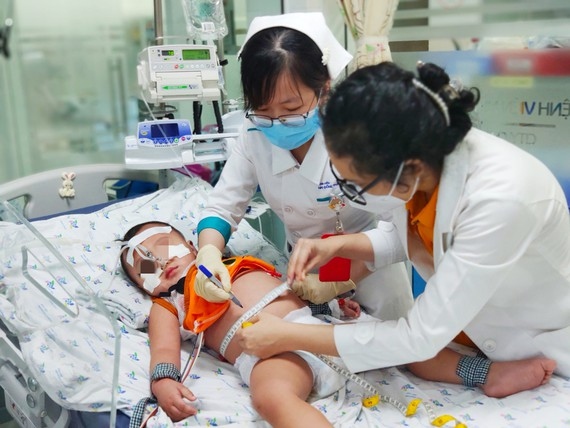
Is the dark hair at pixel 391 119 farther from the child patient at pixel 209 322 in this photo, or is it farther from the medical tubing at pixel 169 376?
the medical tubing at pixel 169 376

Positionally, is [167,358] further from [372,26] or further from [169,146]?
[372,26]

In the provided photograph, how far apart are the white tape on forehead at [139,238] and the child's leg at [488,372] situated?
946mm

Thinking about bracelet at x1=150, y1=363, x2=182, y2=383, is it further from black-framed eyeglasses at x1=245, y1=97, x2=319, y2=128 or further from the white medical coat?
black-framed eyeglasses at x1=245, y1=97, x2=319, y2=128

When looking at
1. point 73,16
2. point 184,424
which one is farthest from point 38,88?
point 184,424

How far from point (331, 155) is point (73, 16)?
2.68 m

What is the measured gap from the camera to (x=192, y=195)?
2496mm

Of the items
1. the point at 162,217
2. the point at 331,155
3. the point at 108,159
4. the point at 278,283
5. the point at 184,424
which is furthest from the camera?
Answer: the point at 108,159

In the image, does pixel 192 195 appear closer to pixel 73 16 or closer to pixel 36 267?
pixel 36 267

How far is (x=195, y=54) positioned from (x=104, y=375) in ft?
5.32

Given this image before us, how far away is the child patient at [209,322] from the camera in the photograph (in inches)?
52.4

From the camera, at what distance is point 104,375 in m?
1.30

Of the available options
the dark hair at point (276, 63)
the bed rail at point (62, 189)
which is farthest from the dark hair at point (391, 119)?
the bed rail at point (62, 189)

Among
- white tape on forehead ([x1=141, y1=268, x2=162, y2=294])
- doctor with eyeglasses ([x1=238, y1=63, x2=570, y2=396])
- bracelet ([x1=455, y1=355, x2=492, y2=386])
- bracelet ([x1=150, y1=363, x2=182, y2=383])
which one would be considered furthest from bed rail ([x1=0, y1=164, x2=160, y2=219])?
bracelet ([x1=455, y1=355, x2=492, y2=386])

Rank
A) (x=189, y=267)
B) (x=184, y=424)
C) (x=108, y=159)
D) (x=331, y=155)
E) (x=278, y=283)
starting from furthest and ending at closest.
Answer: (x=108, y=159) < (x=189, y=267) < (x=278, y=283) < (x=184, y=424) < (x=331, y=155)
